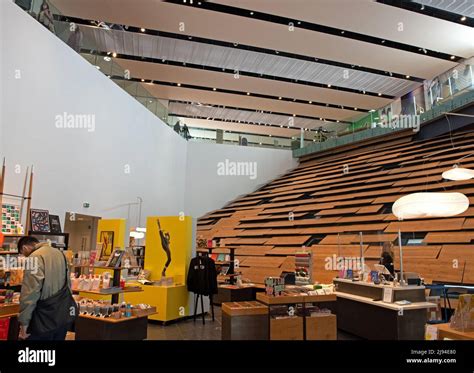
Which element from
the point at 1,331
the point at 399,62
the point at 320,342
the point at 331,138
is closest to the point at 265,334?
the point at 1,331

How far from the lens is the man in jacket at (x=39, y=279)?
A: 2.49 m

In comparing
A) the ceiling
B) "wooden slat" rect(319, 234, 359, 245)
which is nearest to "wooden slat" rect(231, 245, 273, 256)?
"wooden slat" rect(319, 234, 359, 245)

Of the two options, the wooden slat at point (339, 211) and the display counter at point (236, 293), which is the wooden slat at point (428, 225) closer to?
the wooden slat at point (339, 211)

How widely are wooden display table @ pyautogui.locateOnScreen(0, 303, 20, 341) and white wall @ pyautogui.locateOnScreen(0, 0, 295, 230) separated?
1807 millimetres

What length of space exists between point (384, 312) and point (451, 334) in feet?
8.28

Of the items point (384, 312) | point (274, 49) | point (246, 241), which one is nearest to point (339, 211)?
point (246, 241)

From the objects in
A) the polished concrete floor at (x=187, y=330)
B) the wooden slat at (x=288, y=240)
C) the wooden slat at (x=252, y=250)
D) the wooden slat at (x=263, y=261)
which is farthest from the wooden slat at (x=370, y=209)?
the polished concrete floor at (x=187, y=330)

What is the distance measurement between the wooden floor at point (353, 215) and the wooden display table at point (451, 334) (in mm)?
3031

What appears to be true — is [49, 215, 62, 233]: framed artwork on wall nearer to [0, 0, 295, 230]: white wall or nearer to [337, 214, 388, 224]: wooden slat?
[0, 0, 295, 230]: white wall

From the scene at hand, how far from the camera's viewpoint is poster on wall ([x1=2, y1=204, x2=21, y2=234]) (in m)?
4.18

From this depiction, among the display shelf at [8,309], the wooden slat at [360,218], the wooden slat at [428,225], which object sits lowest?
the display shelf at [8,309]

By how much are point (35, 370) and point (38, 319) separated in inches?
81.7

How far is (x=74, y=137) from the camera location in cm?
601

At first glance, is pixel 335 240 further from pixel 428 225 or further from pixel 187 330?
pixel 187 330
